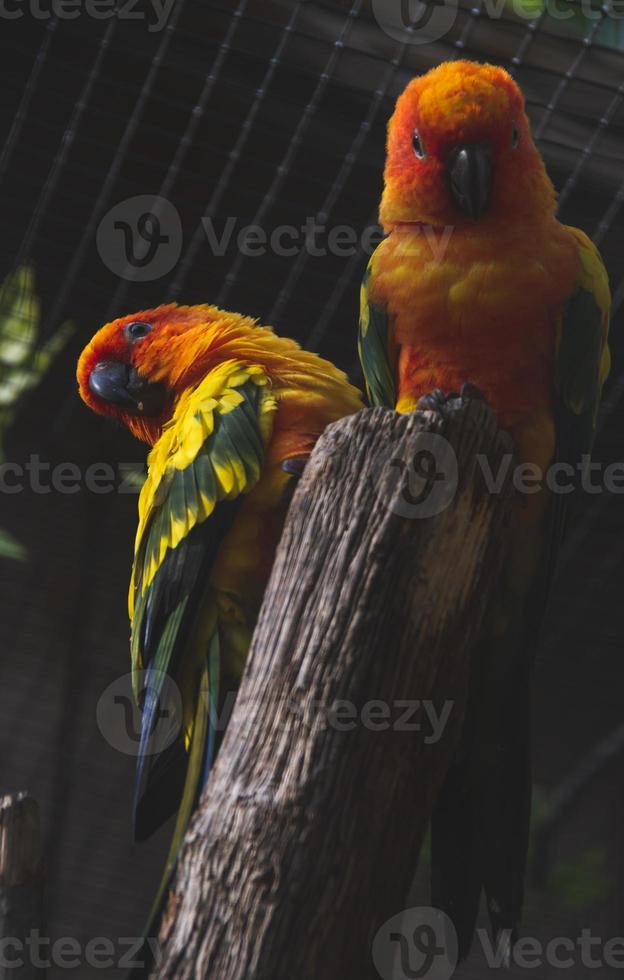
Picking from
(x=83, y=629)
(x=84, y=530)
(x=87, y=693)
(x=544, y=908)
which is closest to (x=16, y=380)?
(x=84, y=530)

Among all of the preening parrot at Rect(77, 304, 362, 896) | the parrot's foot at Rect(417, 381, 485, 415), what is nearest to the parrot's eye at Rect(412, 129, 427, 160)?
the preening parrot at Rect(77, 304, 362, 896)

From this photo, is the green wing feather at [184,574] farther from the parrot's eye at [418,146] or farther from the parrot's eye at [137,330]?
the parrot's eye at [418,146]

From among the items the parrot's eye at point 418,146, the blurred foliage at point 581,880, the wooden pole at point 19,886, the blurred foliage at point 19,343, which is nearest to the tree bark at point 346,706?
the wooden pole at point 19,886

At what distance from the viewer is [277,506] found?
176 cm

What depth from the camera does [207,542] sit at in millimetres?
1720

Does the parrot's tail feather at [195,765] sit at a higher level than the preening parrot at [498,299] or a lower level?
lower

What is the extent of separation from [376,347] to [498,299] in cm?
25

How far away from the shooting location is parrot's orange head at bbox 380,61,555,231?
177 centimetres

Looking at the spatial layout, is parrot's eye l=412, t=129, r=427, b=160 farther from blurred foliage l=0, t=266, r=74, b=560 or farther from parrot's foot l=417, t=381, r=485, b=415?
blurred foliage l=0, t=266, r=74, b=560

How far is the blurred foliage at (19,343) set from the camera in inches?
103

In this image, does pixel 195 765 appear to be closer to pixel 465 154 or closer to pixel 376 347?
pixel 376 347

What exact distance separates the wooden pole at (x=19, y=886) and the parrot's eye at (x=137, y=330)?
1.00m

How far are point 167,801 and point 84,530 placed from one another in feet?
4.68

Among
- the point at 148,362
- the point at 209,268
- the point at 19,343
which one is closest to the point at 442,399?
the point at 148,362
